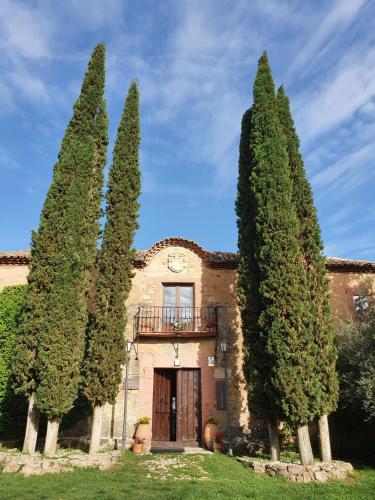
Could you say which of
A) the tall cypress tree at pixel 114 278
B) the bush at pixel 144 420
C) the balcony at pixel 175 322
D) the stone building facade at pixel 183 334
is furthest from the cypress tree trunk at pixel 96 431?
the balcony at pixel 175 322

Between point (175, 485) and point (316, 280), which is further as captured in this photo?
point (316, 280)

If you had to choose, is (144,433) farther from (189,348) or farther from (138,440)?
(189,348)

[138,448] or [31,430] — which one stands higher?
[31,430]

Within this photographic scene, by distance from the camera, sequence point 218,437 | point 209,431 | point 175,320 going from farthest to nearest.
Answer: point 175,320 < point 209,431 < point 218,437

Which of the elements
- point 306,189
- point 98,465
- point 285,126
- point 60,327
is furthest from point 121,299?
point 285,126

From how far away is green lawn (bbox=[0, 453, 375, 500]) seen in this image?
7.09m

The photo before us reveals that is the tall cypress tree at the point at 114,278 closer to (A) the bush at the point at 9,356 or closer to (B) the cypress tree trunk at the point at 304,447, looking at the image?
(A) the bush at the point at 9,356

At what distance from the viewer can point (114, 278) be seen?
1153 cm

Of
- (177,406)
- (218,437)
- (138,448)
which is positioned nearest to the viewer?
(138,448)

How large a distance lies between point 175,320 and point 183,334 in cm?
74

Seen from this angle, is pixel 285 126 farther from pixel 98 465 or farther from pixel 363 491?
pixel 98 465

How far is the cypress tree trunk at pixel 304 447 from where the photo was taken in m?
9.06

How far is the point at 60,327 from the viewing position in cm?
1032

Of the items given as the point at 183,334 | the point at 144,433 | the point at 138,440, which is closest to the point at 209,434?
the point at 144,433
